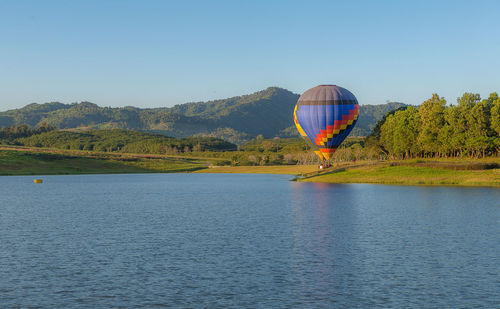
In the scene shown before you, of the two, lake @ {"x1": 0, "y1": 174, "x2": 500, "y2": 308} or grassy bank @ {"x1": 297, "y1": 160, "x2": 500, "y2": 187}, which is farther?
grassy bank @ {"x1": 297, "y1": 160, "x2": 500, "y2": 187}

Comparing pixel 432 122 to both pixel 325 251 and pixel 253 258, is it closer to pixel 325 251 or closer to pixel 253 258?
pixel 325 251

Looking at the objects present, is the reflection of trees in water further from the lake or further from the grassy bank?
the grassy bank

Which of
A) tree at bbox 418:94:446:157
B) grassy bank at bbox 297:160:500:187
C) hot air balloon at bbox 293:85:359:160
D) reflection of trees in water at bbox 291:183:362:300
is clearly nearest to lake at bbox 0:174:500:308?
reflection of trees in water at bbox 291:183:362:300

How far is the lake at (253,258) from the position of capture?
98.3ft

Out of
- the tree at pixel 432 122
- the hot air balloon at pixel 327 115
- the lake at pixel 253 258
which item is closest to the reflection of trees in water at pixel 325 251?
the lake at pixel 253 258

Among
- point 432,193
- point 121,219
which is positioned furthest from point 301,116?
point 121,219

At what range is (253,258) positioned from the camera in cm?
4147

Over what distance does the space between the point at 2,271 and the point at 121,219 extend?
109 ft

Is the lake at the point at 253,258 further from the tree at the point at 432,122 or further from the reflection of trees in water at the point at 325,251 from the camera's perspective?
the tree at the point at 432,122

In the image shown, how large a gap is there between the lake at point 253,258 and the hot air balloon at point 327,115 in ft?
259

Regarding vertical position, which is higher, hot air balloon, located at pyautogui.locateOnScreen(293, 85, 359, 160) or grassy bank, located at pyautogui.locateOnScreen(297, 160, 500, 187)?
hot air balloon, located at pyautogui.locateOnScreen(293, 85, 359, 160)

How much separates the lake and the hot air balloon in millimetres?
78906

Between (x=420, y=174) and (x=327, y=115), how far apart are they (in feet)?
105

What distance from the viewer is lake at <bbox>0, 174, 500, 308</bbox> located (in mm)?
29953
